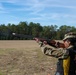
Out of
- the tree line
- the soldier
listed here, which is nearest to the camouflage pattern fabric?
the soldier

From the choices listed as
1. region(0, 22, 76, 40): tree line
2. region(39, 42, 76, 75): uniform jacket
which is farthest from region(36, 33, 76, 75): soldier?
region(0, 22, 76, 40): tree line

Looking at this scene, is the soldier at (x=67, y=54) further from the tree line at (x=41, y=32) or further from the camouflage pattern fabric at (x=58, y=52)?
the tree line at (x=41, y=32)

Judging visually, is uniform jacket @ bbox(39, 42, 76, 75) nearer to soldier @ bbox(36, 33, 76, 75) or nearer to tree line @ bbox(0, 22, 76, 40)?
soldier @ bbox(36, 33, 76, 75)

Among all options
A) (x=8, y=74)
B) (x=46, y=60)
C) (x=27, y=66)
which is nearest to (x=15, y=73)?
(x=8, y=74)

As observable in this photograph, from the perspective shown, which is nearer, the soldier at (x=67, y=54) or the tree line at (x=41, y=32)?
the soldier at (x=67, y=54)

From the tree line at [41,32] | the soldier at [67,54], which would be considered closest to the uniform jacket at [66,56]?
the soldier at [67,54]

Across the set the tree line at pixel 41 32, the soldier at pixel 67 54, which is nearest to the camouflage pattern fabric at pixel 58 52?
the soldier at pixel 67 54

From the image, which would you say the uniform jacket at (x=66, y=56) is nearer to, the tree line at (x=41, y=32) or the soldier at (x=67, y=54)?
the soldier at (x=67, y=54)

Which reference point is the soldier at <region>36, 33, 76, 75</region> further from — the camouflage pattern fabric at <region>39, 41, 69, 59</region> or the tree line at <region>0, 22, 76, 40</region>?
the tree line at <region>0, 22, 76, 40</region>

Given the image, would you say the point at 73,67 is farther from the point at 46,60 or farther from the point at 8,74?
the point at 46,60

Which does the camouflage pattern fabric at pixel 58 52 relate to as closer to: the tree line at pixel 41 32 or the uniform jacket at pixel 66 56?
the uniform jacket at pixel 66 56

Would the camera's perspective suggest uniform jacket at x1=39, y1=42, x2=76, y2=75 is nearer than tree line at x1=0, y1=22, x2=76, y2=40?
Yes

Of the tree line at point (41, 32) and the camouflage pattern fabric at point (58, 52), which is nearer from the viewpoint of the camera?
the camouflage pattern fabric at point (58, 52)

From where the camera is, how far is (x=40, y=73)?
43.2 ft
